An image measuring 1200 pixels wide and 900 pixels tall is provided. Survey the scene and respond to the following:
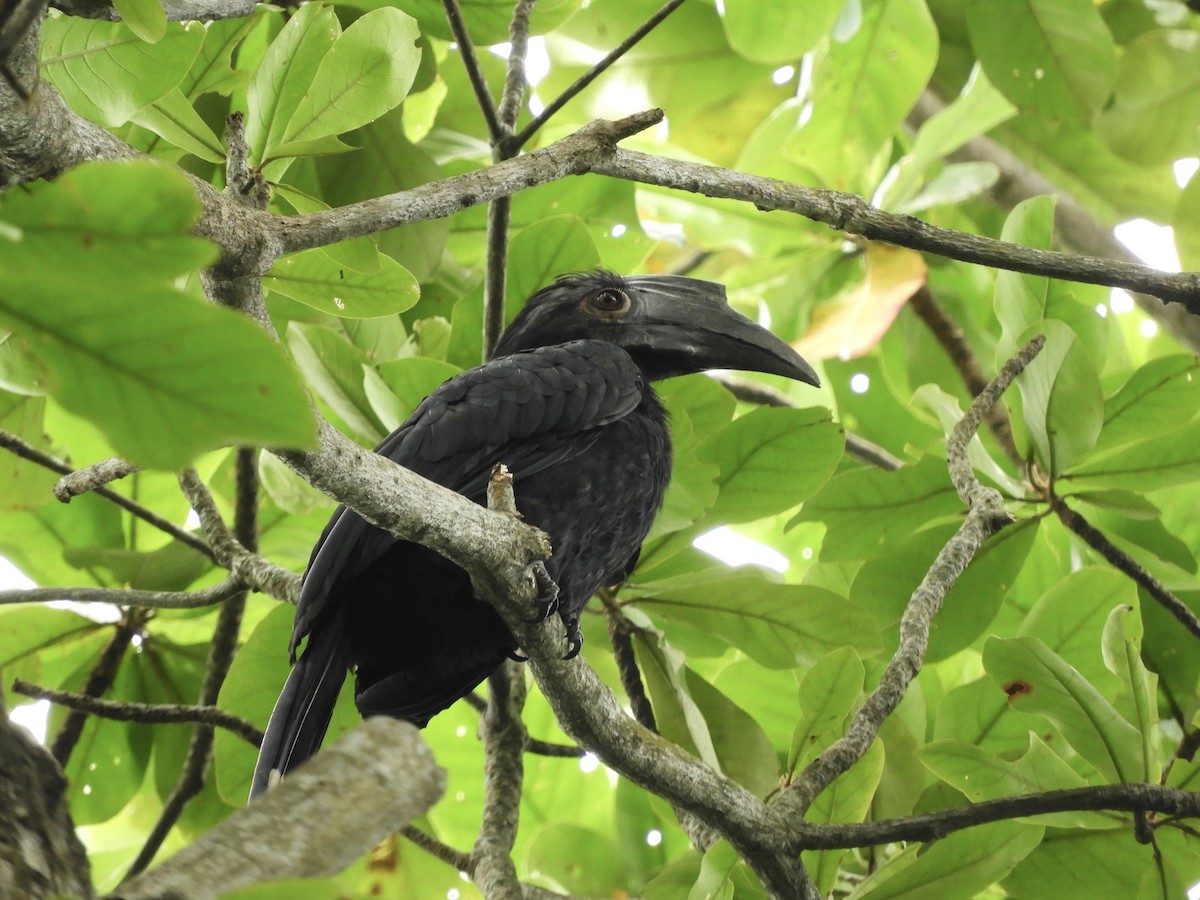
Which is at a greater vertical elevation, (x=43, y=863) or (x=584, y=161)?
(x=584, y=161)

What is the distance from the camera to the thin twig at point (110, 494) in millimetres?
2752

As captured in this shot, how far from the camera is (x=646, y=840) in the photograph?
132 inches

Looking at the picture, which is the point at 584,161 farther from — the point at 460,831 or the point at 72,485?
the point at 460,831

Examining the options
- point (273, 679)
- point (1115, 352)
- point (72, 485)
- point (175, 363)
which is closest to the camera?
point (175, 363)

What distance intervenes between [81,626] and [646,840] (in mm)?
1609

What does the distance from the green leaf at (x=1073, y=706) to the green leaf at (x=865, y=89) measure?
6.54 feet

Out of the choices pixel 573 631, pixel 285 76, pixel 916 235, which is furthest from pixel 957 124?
pixel 285 76

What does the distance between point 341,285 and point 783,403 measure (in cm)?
219

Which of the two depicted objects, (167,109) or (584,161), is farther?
(167,109)

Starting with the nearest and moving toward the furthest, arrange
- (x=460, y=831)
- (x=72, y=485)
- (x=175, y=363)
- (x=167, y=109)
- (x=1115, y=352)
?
(x=175, y=363) → (x=72, y=485) → (x=167, y=109) → (x=460, y=831) → (x=1115, y=352)

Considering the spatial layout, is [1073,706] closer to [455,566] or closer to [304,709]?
[455,566]

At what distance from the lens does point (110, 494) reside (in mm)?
2938

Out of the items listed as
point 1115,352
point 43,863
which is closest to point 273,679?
point 43,863

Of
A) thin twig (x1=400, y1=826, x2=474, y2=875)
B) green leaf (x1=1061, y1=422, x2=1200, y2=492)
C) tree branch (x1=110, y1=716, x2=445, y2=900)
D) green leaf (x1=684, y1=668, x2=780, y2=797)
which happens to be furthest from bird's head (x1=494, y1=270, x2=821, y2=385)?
tree branch (x1=110, y1=716, x2=445, y2=900)
